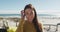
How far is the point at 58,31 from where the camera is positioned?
412 cm

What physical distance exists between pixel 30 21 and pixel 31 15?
0.18 feet

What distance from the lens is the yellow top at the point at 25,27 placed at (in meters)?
1.13

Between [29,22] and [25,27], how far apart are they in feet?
0.17

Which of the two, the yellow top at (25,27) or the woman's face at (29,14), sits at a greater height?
the woman's face at (29,14)

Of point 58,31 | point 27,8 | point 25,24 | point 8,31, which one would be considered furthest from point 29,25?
point 58,31

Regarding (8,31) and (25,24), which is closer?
(25,24)

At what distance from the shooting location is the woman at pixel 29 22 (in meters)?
1.14

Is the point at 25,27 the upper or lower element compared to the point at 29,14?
lower

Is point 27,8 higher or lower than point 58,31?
higher

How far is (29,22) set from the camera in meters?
1.17

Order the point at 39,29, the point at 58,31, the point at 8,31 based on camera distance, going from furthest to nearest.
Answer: the point at 58,31
the point at 8,31
the point at 39,29

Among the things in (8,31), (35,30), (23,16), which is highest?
(23,16)

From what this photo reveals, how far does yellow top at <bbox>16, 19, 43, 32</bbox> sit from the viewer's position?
3.72ft

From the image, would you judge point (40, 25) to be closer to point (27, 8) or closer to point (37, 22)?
point (37, 22)
